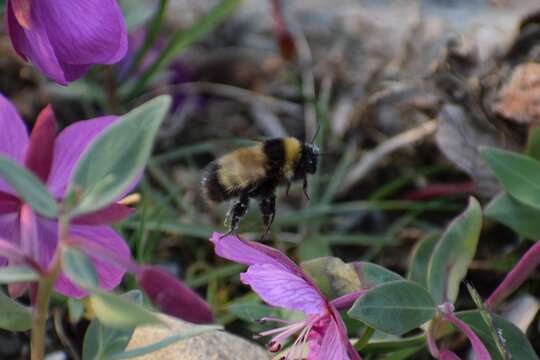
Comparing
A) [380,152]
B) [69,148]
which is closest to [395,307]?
[69,148]

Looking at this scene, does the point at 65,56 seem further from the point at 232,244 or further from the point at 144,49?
the point at 144,49

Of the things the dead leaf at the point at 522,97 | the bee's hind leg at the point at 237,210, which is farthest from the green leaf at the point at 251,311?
the dead leaf at the point at 522,97

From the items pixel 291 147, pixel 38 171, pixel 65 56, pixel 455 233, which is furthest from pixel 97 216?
pixel 455 233

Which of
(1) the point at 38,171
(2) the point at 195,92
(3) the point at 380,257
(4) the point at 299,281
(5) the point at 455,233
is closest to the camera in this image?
(1) the point at 38,171

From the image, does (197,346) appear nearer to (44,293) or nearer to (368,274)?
(368,274)

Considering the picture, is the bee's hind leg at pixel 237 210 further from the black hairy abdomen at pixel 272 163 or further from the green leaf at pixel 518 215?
the green leaf at pixel 518 215

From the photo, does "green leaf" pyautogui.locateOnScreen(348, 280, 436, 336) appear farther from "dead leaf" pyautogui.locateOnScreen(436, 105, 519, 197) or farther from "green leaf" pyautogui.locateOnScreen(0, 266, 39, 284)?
"dead leaf" pyautogui.locateOnScreen(436, 105, 519, 197)

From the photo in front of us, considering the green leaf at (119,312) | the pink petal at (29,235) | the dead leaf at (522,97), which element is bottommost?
the dead leaf at (522,97)

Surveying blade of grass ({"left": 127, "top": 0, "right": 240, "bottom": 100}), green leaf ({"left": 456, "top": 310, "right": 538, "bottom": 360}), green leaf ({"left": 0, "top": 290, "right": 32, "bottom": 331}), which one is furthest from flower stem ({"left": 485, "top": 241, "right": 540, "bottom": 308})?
blade of grass ({"left": 127, "top": 0, "right": 240, "bottom": 100})
